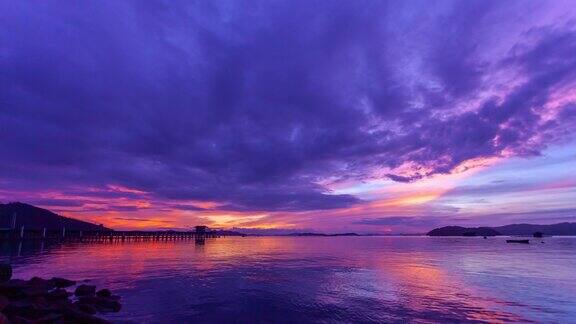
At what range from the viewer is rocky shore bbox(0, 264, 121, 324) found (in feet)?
60.9

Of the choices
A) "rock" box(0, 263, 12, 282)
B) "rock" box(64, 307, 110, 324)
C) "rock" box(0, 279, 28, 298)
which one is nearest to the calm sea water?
"rock" box(64, 307, 110, 324)

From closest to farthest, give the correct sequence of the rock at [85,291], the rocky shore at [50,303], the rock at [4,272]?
the rocky shore at [50,303] → the rock at [85,291] → the rock at [4,272]

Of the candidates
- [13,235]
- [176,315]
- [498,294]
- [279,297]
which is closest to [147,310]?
[176,315]

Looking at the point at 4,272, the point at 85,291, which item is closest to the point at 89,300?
the point at 85,291

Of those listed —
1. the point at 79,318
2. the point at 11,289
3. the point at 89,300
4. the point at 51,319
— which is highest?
the point at 11,289

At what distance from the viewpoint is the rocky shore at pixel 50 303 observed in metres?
18.6

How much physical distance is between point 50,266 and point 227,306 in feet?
115

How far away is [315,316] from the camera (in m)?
23.8

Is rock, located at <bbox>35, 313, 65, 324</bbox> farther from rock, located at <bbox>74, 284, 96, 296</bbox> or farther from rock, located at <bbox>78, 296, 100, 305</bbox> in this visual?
rock, located at <bbox>74, 284, 96, 296</bbox>

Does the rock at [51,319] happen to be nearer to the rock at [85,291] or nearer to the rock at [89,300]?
the rock at [89,300]

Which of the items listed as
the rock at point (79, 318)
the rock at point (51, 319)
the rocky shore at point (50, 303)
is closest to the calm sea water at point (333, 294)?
the rocky shore at point (50, 303)

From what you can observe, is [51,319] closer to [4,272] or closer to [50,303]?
[50,303]

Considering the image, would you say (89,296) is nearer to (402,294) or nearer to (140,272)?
(140,272)

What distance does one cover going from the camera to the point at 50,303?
869 inches
